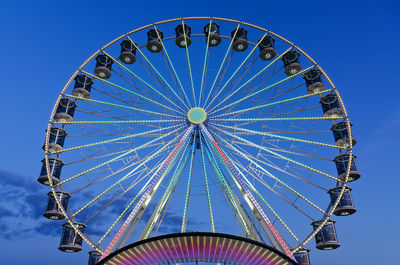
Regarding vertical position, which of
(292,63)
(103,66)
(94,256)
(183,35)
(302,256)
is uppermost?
(183,35)

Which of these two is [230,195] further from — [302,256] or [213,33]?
[213,33]

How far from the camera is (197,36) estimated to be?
25.0 meters

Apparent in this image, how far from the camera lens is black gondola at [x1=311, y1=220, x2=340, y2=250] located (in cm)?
1862

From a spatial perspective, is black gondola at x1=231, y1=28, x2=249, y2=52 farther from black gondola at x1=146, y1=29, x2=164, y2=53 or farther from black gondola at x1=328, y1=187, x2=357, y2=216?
black gondola at x1=328, y1=187, x2=357, y2=216

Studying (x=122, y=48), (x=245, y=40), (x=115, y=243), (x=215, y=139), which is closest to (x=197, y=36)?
(x=245, y=40)

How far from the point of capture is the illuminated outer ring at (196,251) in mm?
13930

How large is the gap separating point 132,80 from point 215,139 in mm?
6184

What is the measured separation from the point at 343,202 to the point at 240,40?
11.6 m

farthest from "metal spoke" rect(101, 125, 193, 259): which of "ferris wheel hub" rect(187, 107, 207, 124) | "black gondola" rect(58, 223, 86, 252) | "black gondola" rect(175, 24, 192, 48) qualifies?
"black gondola" rect(175, 24, 192, 48)

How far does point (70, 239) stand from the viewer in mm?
19219

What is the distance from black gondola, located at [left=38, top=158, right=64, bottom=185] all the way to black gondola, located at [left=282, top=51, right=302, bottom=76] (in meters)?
14.5

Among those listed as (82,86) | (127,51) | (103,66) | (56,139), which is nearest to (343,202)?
(127,51)

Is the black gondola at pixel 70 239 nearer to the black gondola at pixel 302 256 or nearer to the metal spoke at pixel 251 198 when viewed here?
the metal spoke at pixel 251 198

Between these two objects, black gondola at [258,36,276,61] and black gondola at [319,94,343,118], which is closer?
black gondola at [319,94,343,118]
